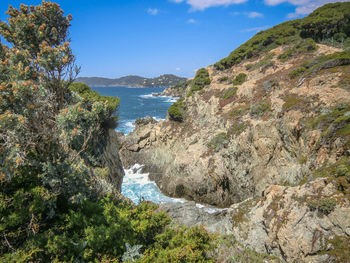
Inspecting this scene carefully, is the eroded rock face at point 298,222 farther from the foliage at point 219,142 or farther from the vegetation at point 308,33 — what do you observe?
the vegetation at point 308,33

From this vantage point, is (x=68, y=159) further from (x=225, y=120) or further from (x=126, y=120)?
(x=126, y=120)

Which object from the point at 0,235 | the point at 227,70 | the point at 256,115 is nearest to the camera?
the point at 0,235

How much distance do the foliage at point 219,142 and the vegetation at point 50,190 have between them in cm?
1671

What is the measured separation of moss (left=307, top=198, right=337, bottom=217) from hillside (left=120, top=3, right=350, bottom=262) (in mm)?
47

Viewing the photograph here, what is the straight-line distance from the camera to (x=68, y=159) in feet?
21.1

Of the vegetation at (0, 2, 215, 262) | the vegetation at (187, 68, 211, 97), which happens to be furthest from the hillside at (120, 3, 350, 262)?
the vegetation at (0, 2, 215, 262)

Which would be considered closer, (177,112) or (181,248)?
(181,248)

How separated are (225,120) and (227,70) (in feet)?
63.7

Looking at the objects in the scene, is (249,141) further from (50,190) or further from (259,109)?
(50,190)

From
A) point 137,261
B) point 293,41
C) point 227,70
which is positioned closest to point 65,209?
point 137,261

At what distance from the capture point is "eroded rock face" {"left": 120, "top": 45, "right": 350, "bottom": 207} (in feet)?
56.0

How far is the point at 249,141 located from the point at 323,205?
11.6m

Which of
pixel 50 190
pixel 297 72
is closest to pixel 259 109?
pixel 297 72

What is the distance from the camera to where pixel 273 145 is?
19266 mm
